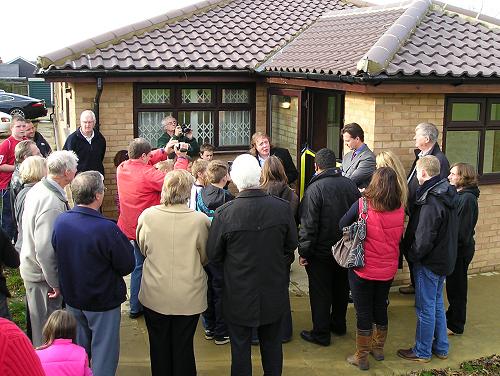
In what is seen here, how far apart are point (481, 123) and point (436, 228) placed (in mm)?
3282

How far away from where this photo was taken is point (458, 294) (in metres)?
5.84

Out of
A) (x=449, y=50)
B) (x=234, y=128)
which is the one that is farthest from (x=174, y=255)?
(x=234, y=128)

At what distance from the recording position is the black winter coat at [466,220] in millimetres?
5691

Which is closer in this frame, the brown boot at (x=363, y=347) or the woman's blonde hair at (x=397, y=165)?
the brown boot at (x=363, y=347)

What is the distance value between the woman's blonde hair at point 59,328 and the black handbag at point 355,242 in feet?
8.09

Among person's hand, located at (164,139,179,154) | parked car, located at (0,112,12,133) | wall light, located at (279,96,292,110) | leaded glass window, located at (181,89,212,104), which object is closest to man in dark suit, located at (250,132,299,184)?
person's hand, located at (164,139,179,154)

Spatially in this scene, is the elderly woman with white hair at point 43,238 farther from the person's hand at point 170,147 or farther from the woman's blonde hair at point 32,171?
the person's hand at point 170,147

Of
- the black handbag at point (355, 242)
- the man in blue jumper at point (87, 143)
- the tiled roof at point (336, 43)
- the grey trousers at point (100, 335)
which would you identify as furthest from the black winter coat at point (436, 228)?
the man in blue jumper at point (87, 143)

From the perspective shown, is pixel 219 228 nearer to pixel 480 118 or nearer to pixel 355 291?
pixel 355 291

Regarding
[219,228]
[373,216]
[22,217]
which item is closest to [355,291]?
[373,216]

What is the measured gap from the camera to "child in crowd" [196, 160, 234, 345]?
5262 mm

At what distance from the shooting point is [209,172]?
5.28 meters

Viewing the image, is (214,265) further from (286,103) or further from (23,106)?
(23,106)

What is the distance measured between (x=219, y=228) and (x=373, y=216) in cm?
146
